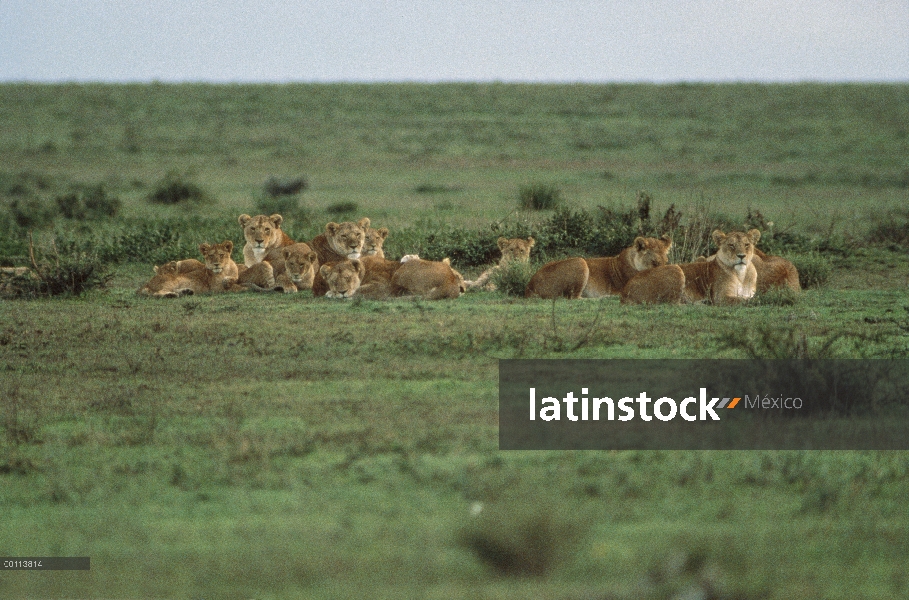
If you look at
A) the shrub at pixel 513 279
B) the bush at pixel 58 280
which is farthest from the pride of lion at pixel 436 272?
the bush at pixel 58 280

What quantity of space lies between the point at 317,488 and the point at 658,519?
175cm

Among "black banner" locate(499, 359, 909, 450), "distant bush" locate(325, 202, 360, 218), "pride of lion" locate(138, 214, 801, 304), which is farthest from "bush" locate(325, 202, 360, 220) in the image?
"black banner" locate(499, 359, 909, 450)

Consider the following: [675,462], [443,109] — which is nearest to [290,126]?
[443,109]

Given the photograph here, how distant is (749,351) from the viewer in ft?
31.4

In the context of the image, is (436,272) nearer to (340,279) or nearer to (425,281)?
(425,281)

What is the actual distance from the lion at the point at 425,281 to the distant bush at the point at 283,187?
17.2m

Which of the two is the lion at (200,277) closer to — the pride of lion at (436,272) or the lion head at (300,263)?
the pride of lion at (436,272)

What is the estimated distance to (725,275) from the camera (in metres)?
13.5

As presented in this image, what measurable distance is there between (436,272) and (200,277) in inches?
112

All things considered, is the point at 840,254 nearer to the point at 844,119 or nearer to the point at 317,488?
the point at 317,488

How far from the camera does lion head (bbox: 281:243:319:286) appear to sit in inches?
581

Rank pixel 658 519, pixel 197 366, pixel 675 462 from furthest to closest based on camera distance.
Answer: pixel 197 366 < pixel 675 462 < pixel 658 519

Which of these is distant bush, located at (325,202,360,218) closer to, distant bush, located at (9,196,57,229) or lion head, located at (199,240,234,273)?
distant bush, located at (9,196,57,229)

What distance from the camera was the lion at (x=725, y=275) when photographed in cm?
1339
